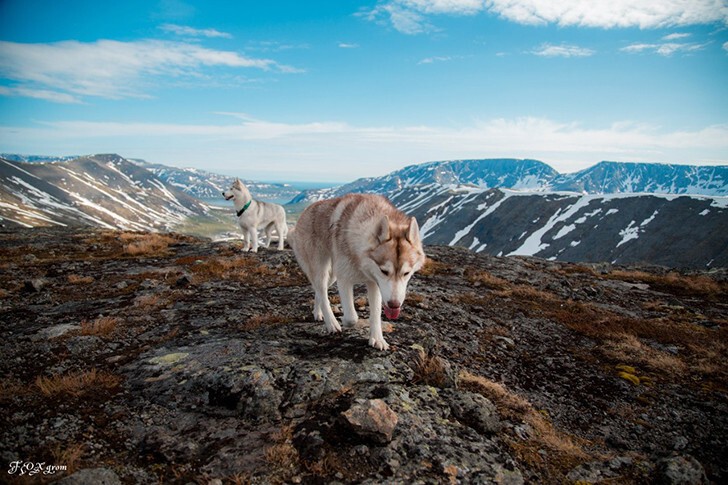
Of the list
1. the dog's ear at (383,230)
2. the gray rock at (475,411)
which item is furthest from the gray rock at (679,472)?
the dog's ear at (383,230)

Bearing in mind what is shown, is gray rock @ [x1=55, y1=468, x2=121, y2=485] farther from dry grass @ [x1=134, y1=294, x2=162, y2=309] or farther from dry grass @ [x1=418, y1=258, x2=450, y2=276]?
dry grass @ [x1=418, y1=258, x2=450, y2=276]

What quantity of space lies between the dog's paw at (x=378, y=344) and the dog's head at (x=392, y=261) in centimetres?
132

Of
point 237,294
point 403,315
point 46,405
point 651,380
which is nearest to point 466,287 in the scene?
point 403,315

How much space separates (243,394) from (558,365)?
8.15 meters

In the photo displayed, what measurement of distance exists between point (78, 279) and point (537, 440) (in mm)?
16172

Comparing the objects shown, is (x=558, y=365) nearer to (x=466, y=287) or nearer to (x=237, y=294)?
(x=466, y=287)

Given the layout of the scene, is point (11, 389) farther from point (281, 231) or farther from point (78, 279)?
point (281, 231)

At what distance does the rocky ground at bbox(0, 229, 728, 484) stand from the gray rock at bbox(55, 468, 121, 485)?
0.02 meters

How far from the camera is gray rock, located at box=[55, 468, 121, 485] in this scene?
4012 mm

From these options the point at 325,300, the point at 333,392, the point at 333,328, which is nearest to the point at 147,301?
the point at 325,300

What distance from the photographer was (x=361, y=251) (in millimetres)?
6766

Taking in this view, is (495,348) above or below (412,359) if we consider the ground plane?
below

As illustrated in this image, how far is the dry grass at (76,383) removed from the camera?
5.78 m

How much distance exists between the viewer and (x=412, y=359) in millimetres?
7332
